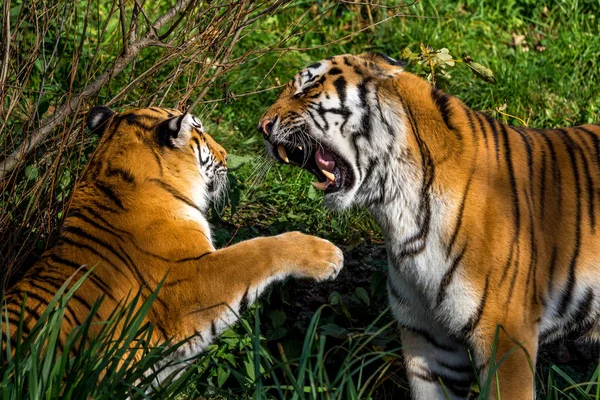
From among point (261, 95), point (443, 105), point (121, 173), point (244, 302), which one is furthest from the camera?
point (261, 95)

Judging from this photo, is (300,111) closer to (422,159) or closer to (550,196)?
(422,159)

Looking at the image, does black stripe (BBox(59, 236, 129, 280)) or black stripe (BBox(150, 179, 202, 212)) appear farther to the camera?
black stripe (BBox(150, 179, 202, 212))

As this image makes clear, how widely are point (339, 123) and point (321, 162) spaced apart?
17 cm

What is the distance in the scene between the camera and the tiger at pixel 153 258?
3.66 meters

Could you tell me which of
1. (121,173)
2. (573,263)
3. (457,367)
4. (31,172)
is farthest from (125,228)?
(573,263)

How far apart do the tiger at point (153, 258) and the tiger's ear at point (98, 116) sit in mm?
53

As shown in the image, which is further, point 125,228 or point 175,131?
point 175,131

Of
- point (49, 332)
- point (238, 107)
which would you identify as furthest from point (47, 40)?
point (49, 332)

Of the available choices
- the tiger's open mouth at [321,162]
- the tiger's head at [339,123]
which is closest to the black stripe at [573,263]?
the tiger's head at [339,123]

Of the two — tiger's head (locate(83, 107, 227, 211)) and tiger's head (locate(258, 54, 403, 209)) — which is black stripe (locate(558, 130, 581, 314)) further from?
tiger's head (locate(83, 107, 227, 211))

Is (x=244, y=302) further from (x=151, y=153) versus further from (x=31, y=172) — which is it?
(x=31, y=172)

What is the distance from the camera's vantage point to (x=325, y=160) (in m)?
3.72

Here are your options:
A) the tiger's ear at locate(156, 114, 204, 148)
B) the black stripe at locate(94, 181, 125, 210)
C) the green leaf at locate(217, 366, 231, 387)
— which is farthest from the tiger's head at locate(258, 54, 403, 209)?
the green leaf at locate(217, 366, 231, 387)

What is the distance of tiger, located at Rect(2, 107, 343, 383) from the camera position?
3.66 m
